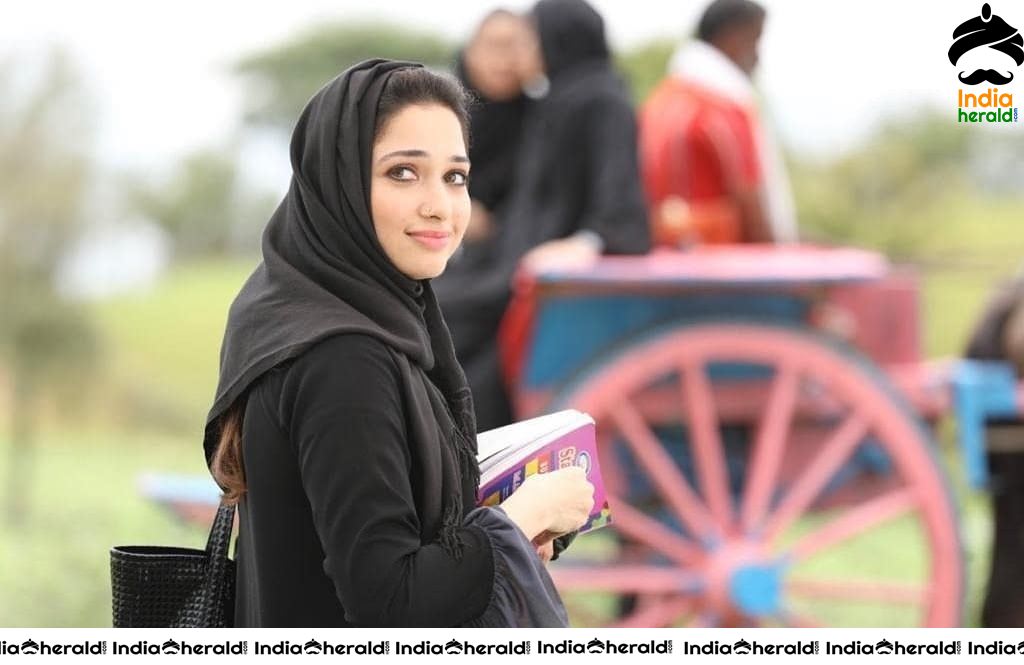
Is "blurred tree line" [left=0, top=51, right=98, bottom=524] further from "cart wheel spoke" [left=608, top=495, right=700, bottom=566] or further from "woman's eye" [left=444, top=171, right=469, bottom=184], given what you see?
"woman's eye" [left=444, top=171, right=469, bottom=184]

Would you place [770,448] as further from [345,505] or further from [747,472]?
[345,505]

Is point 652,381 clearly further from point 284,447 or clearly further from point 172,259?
point 172,259

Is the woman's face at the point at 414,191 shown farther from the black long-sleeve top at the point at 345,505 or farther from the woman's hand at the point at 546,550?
the woman's hand at the point at 546,550

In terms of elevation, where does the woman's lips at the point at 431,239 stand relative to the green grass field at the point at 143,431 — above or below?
above

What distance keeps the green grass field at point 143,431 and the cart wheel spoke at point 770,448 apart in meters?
0.49

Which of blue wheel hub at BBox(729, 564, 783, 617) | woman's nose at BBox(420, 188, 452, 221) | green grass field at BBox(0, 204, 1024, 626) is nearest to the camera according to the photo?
woman's nose at BBox(420, 188, 452, 221)

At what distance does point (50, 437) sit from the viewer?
862 centimetres

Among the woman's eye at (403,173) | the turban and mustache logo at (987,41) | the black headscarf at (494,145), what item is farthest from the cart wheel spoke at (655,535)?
the woman's eye at (403,173)

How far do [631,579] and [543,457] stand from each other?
6.24ft

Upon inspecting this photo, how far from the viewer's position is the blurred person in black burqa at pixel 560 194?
3602mm

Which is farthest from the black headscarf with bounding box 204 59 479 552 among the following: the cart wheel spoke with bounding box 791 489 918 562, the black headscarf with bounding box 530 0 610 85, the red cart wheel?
the black headscarf with bounding box 530 0 610 85

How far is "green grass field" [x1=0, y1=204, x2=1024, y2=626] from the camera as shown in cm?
466

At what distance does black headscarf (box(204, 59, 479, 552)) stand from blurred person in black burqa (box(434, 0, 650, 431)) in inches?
73.9
